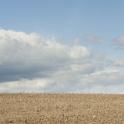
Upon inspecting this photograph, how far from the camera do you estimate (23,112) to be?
3195 centimetres

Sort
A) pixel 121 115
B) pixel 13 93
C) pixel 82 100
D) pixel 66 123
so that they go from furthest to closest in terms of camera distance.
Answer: pixel 13 93
pixel 82 100
pixel 121 115
pixel 66 123

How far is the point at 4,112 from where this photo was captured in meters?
31.9

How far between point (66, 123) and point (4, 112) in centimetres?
589

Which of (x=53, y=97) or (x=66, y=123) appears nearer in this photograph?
(x=66, y=123)

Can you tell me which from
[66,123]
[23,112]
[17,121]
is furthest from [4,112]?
[66,123]

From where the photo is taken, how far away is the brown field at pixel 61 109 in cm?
2902

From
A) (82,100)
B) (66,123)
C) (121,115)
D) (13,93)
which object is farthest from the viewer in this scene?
(13,93)

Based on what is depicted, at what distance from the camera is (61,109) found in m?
33.9

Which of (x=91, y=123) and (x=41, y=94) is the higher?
(x=41, y=94)

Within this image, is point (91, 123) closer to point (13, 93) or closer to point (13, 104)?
point (13, 104)

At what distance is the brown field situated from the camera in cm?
2902

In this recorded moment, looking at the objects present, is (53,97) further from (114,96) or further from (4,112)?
(4,112)

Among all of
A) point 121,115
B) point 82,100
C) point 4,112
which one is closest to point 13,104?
point 4,112

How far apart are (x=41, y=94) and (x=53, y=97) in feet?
7.99
